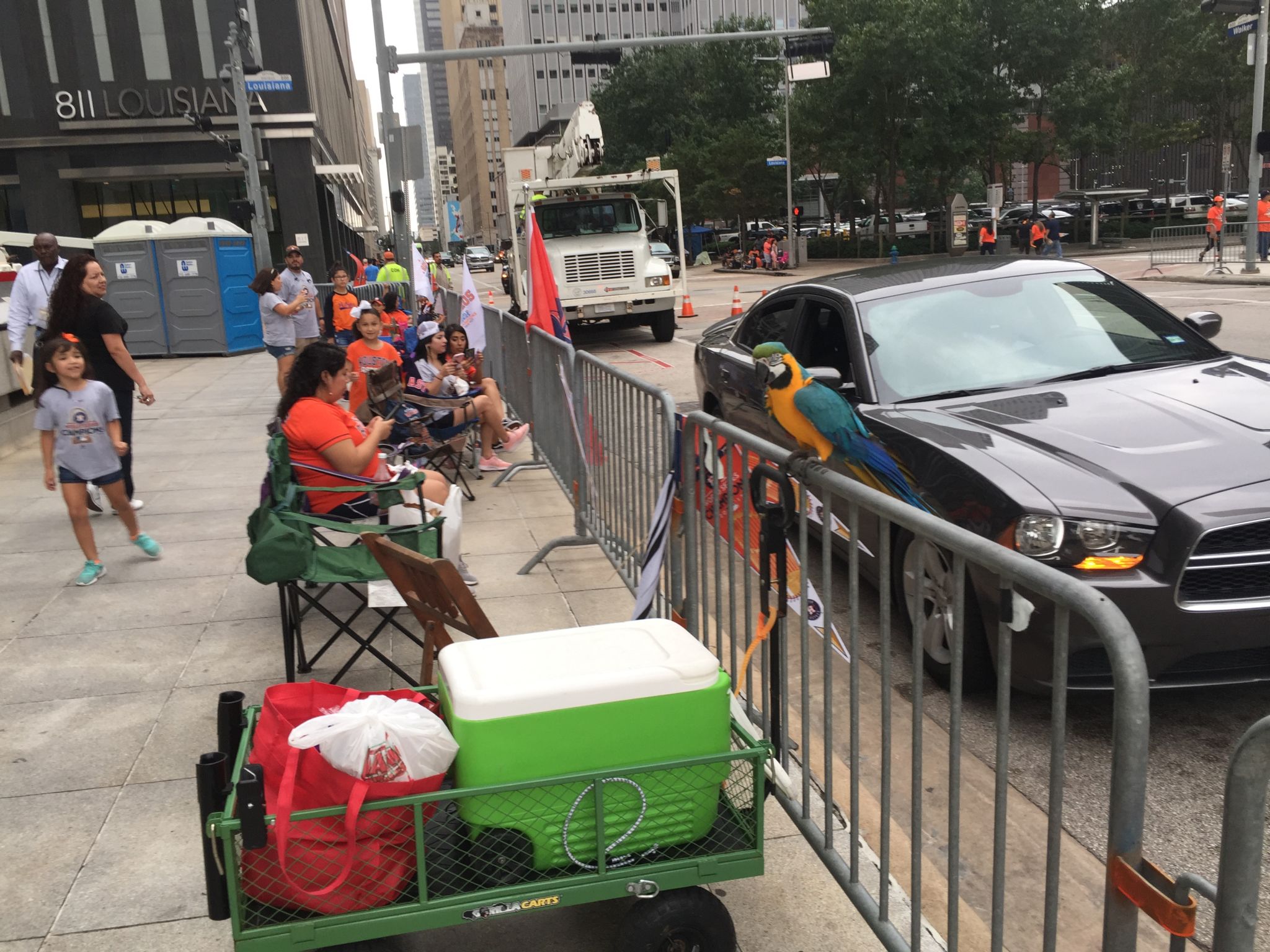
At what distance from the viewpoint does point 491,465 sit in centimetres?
921

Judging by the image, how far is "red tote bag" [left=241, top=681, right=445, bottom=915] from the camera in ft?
8.36

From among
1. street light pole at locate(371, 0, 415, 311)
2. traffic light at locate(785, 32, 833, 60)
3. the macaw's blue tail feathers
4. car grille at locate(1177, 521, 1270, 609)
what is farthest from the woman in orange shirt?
traffic light at locate(785, 32, 833, 60)

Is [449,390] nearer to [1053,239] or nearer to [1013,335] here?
[1013,335]

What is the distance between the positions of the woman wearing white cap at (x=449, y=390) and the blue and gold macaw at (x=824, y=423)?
4592mm

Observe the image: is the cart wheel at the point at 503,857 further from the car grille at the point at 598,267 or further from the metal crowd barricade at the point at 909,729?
the car grille at the point at 598,267

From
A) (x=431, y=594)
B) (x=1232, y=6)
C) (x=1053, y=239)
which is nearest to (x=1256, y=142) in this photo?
(x=1232, y=6)

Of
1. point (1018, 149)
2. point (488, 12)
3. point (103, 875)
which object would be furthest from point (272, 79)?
point (488, 12)

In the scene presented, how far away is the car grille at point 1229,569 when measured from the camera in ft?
12.0

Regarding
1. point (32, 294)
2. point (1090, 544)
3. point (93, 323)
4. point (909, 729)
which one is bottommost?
point (909, 729)

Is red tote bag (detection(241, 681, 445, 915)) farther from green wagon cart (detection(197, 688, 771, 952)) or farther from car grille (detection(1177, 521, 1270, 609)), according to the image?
car grille (detection(1177, 521, 1270, 609))

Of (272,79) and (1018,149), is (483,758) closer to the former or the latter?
(272,79)

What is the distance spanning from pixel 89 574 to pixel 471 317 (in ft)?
15.2

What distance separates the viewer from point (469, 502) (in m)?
8.19

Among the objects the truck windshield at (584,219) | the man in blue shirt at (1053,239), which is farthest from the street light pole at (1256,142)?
the truck windshield at (584,219)
